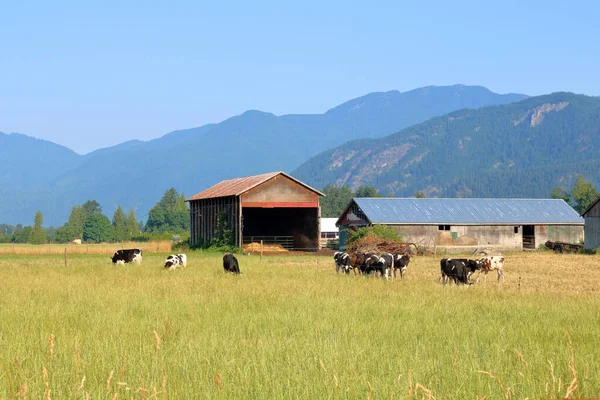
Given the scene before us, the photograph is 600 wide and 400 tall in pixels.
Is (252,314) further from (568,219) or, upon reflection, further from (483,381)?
(568,219)

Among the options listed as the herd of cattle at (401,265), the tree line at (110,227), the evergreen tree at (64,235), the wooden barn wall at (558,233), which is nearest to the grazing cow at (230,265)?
the herd of cattle at (401,265)

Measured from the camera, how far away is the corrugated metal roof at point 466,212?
64.6m

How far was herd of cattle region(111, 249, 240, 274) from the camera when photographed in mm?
30109

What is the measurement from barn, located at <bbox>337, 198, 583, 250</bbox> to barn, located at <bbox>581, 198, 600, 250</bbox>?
7603mm

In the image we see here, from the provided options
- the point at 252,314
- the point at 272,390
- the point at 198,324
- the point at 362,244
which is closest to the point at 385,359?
the point at 272,390

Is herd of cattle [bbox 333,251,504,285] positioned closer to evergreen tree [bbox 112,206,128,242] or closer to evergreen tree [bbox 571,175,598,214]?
evergreen tree [bbox 571,175,598,214]

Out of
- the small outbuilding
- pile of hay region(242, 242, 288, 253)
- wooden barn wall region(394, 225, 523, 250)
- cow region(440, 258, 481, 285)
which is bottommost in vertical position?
cow region(440, 258, 481, 285)

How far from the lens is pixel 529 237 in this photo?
A: 67.8 metres

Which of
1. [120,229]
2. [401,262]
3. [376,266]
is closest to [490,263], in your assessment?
[401,262]

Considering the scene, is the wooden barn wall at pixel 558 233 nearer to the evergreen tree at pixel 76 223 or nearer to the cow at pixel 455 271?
the cow at pixel 455 271

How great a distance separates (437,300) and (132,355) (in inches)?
383

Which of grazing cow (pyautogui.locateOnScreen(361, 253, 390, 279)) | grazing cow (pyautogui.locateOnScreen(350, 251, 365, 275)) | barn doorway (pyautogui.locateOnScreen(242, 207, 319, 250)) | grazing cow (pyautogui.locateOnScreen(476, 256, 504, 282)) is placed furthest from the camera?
barn doorway (pyautogui.locateOnScreen(242, 207, 319, 250))

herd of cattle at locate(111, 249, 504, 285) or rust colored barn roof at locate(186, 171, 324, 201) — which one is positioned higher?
rust colored barn roof at locate(186, 171, 324, 201)

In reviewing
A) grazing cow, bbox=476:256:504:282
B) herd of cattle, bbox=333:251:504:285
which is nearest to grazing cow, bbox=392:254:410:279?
herd of cattle, bbox=333:251:504:285
